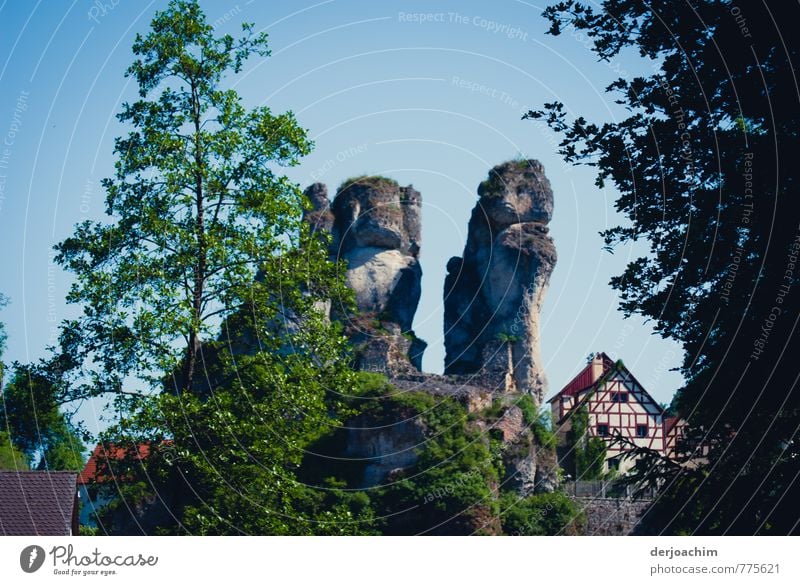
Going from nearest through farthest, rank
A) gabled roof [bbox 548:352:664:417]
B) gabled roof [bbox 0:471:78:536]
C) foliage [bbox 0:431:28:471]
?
1. gabled roof [bbox 0:471:78:536]
2. foliage [bbox 0:431:28:471]
3. gabled roof [bbox 548:352:664:417]

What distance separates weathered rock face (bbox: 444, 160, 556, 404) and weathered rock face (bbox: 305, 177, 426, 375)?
361 centimetres

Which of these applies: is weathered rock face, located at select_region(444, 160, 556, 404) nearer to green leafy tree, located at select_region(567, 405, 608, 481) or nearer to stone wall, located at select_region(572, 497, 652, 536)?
green leafy tree, located at select_region(567, 405, 608, 481)

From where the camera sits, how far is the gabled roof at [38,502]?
2337 cm

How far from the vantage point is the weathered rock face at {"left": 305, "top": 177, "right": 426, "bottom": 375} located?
87.1m

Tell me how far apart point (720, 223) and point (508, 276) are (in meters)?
72.4

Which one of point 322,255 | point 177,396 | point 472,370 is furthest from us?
point 472,370

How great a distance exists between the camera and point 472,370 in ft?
286

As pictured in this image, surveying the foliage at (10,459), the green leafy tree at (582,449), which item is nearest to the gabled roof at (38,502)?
the foliage at (10,459)

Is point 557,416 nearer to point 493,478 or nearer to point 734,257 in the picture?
point 493,478

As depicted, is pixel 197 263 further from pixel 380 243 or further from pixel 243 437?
pixel 380 243

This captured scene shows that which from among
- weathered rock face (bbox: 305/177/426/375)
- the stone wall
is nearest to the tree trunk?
the stone wall

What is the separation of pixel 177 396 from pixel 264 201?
300cm

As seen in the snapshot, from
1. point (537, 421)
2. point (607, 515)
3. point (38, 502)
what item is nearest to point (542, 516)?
point (607, 515)

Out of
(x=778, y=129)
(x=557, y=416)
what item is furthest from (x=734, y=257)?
(x=557, y=416)
